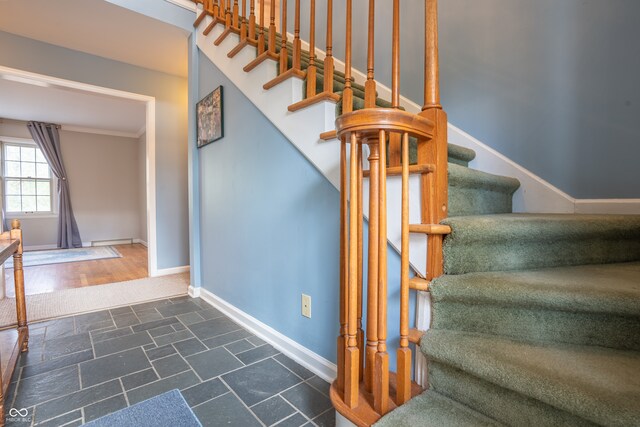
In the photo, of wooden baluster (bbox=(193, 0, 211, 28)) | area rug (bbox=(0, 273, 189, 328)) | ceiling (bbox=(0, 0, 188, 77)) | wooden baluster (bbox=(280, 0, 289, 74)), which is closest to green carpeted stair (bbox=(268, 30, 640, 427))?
wooden baluster (bbox=(280, 0, 289, 74))

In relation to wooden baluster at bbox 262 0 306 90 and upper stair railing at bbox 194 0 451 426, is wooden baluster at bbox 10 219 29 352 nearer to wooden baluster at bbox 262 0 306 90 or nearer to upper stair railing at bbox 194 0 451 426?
wooden baluster at bbox 262 0 306 90

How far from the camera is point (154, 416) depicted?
3.84 ft

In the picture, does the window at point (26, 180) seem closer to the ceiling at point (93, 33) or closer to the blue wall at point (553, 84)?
the ceiling at point (93, 33)

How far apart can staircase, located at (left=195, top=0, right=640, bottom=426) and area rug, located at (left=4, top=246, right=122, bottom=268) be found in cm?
514

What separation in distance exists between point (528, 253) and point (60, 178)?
7332mm

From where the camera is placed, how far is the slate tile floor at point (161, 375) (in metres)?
1.21

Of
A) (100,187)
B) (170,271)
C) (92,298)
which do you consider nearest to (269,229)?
(92,298)

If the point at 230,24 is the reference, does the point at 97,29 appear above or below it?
above

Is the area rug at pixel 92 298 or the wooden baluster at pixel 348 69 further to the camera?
the area rug at pixel 92 298

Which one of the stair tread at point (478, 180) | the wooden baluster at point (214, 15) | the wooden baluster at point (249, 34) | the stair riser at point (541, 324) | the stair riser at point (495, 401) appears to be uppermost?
the wooden baluster at point (214, 15)

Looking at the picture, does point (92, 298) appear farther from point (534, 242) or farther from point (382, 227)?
point (534, 242)

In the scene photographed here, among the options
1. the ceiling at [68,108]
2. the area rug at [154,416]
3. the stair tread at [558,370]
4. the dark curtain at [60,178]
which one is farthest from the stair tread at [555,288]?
the dark curtain at [60,178]

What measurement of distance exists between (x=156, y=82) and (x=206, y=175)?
170 centimetres

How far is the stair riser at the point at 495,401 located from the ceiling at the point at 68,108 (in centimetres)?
401
